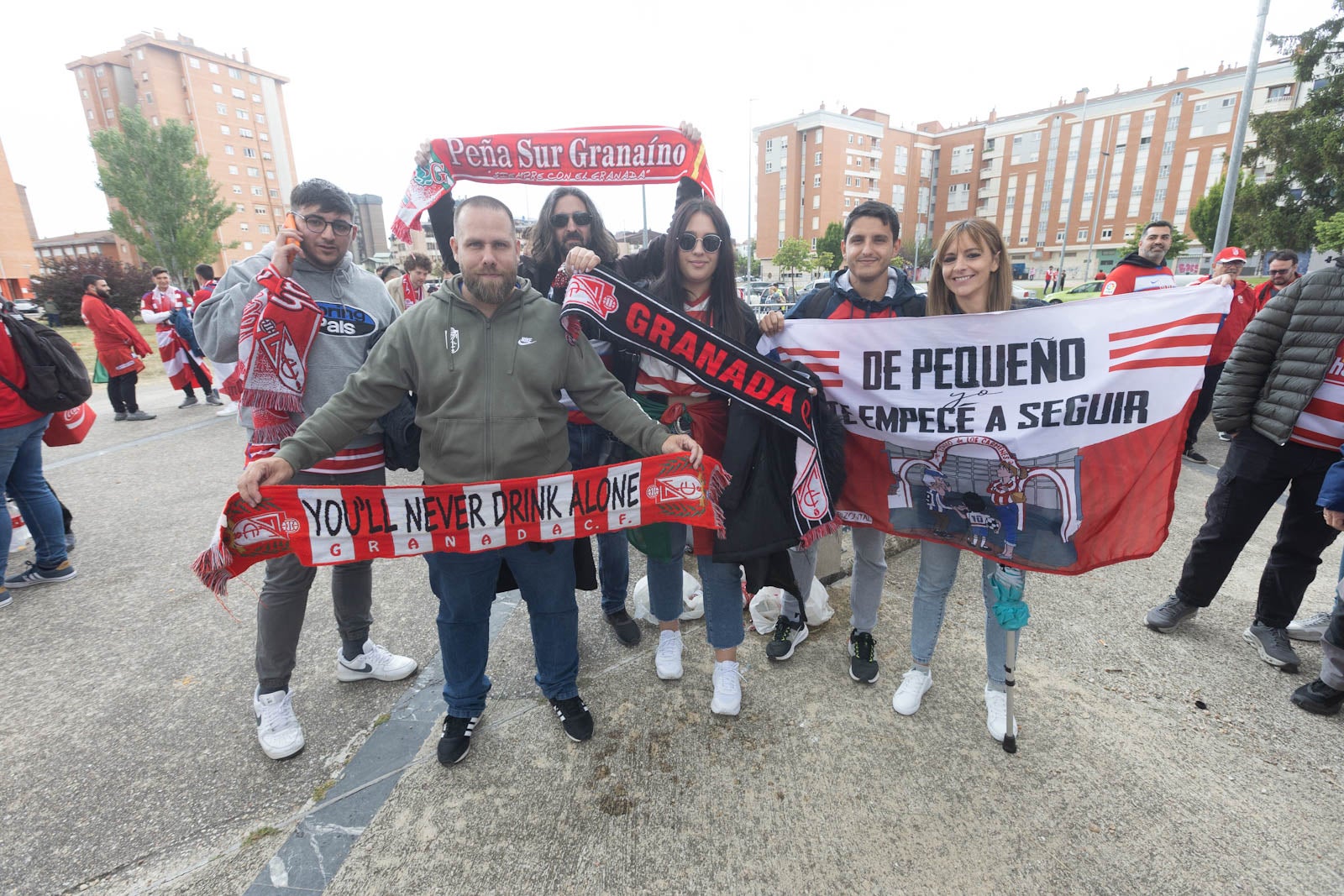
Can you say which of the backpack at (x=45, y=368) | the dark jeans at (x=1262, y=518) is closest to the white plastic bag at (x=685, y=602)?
the dark jeans at (x=1262, y=518)

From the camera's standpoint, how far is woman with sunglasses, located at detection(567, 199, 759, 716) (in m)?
2.53

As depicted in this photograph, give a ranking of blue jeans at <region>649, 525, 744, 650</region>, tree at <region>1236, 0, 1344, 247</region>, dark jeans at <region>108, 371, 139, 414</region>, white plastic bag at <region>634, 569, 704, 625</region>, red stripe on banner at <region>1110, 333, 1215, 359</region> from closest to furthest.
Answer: red stripe on banner at <region>1110, 333, 1215, 359</region>, blue jeans at <region>649, 525, 744, 650</region>, white plastic bag at <region>634, 569, 704, 625</region>, dark jeans at <region>108, 371, 139, 414</region>, tree at <region>1236, 0, 1344, 247</region>

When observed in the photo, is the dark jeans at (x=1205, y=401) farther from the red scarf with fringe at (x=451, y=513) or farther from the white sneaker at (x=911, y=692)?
the red scarf with fringe at (x=451, y=513)

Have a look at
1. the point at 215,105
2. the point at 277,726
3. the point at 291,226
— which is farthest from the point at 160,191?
the point at 277,726

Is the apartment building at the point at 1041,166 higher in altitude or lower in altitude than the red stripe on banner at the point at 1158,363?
higher

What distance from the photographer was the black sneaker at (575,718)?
2.43 metres

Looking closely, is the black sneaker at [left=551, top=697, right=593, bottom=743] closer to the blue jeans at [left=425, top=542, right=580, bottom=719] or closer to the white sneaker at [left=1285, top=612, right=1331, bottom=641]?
the blue jeans at [left=425, top=542, right=580, bottom=719]

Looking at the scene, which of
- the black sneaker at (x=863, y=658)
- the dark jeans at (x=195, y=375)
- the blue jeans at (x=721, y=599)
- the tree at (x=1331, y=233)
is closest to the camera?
the blue jeans at (x=721, y=599)

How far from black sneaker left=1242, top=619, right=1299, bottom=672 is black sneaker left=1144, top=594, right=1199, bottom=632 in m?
0.24

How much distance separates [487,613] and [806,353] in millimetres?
1774

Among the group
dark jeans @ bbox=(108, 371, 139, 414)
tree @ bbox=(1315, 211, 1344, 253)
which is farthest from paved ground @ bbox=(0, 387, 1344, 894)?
dark jeans @ bbox=(108, 371, 139, 414)

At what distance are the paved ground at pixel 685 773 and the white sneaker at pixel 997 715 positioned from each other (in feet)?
0.22

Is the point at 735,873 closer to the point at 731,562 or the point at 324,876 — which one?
the point at 731,562

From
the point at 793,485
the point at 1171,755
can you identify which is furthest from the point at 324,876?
the point at 1171,755
